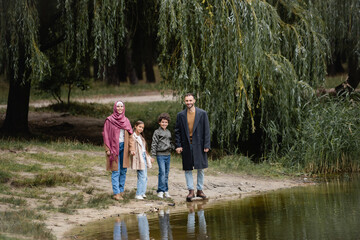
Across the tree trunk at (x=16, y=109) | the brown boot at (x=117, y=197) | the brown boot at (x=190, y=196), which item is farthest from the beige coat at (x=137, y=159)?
the tree trunk at (x=16, y=109)

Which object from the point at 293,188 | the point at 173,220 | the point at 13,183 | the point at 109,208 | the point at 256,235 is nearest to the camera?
the point at 256,235

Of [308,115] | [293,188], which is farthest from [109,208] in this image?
[308,115]

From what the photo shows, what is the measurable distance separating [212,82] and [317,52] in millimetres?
3295

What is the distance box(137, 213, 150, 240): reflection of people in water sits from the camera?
340 inches

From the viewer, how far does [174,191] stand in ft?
41.3

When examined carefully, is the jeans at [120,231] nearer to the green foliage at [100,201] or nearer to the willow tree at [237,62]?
the green foliage at [100,201]

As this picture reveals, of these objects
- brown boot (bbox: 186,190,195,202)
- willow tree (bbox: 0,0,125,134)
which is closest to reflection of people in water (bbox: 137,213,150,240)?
brown boot (bbox: 186,190,195,202)

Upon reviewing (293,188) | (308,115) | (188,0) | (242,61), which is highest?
(188,0)

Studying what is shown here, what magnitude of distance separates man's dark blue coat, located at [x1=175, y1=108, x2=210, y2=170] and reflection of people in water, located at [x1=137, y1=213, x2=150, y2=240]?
5.32 feet

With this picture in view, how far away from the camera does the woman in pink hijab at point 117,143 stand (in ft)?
36.4

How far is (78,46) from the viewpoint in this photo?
15.5 m

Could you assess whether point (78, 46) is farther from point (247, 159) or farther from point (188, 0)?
point (247, 159)

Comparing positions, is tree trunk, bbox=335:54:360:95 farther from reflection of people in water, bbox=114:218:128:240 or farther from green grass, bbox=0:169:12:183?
reflection of people in water, bbox=114:218:128:240

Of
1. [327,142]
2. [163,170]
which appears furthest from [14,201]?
[327,142]
